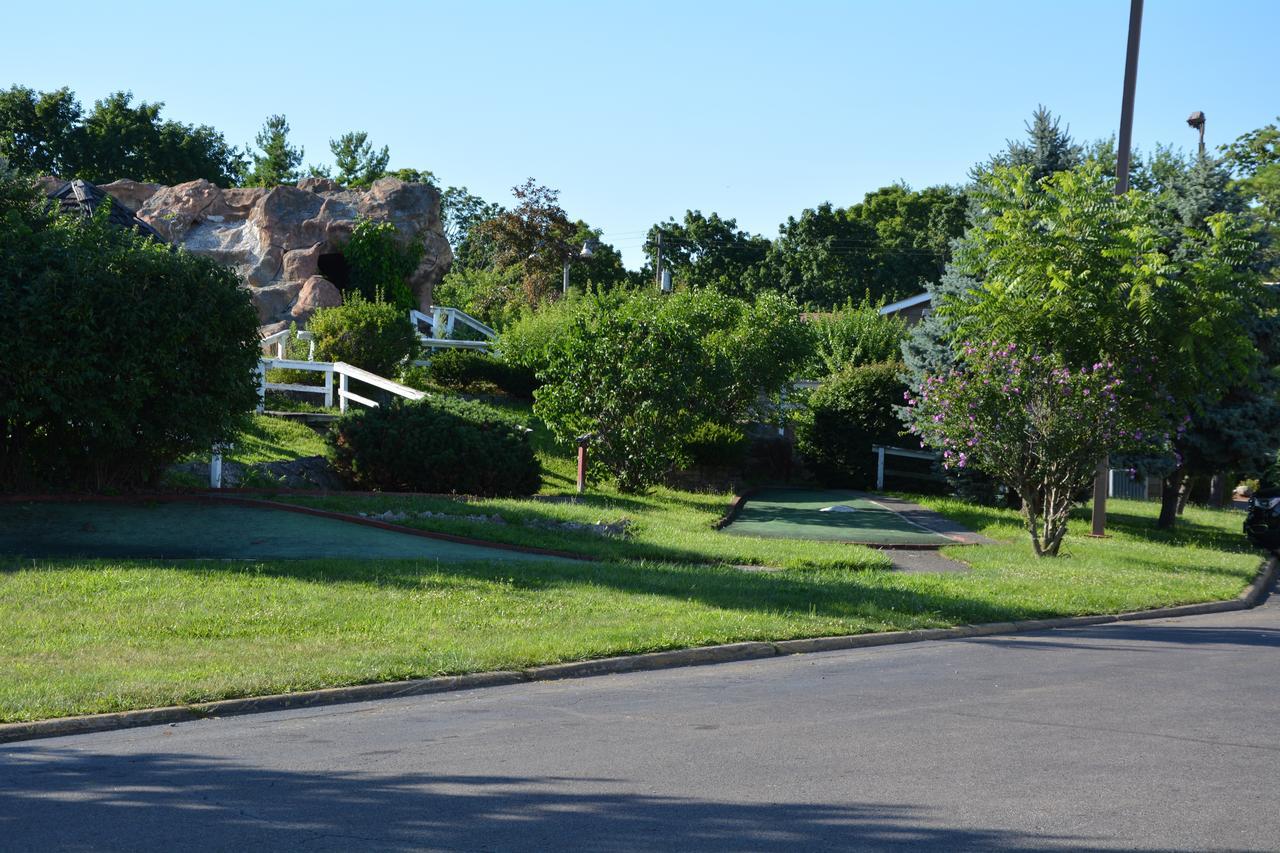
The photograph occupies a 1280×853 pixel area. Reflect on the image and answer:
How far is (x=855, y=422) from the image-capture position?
2812 cm

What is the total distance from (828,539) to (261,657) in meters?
11.1

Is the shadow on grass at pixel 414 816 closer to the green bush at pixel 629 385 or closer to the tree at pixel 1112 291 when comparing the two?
the tree at pixel 1112 291

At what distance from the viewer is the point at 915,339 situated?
1049 inches

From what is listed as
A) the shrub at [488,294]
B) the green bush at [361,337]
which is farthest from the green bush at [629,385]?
the shrub at [488,294]

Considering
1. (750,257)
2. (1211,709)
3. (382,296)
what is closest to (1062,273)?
(1211,709)

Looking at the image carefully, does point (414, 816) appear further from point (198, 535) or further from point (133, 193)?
point (133, 193)

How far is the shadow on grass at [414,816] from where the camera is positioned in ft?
17.7

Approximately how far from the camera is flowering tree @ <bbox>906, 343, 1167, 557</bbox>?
57.7 feet

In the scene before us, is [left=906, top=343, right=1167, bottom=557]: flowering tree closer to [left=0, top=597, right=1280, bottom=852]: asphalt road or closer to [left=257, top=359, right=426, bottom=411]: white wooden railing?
[left=0, top=597, right=1280, bottom=852]: asphalt road

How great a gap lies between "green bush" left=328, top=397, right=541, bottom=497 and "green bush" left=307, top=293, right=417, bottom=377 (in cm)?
823

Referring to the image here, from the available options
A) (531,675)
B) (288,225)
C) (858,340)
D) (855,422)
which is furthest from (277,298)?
(531,675)

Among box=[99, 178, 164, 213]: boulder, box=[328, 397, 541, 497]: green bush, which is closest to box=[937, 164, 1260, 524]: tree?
box=[328, 397, 541, 497]: green bush

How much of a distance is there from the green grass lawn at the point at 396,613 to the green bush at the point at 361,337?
14.1 meters

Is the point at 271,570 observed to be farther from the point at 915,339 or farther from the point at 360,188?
the point at 360,188
